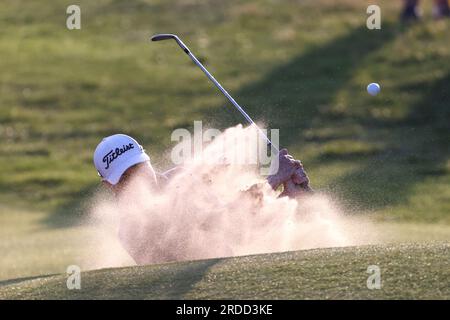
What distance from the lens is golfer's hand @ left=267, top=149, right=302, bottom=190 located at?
9055mm

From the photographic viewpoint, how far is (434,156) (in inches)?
832

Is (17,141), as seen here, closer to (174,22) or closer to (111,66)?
(111,66)

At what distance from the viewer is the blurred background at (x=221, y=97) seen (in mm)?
18062

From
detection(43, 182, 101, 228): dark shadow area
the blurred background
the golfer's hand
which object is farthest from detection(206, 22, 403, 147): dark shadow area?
the golfer's hand

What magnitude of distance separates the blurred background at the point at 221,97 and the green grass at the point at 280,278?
151 inches

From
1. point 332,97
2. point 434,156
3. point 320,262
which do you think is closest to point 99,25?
point 332,97

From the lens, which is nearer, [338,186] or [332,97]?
[338,186]

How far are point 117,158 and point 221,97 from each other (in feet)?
55.2

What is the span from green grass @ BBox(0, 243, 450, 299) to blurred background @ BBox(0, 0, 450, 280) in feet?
12.6

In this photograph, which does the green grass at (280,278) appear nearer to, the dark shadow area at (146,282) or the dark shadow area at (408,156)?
the dark shadow area at (146,282)

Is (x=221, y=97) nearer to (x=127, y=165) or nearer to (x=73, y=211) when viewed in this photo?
(x=73, y=211)

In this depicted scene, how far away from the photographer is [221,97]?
25.8 meters

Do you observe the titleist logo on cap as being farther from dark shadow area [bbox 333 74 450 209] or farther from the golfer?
dark shadow area [bbox 333 74 450 209]

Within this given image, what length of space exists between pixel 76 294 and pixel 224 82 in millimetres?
19907
